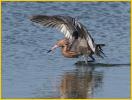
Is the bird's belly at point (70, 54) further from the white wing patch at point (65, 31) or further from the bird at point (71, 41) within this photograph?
the white wing patch at point (65, 31)

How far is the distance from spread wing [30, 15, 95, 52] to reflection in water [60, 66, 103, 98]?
672mm

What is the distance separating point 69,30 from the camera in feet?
47.6

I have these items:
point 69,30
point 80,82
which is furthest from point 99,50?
point 80,82

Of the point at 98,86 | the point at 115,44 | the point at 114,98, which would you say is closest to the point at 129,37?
the point at 115,44

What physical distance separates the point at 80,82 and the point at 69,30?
2.38 m

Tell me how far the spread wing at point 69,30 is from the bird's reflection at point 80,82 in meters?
0.67

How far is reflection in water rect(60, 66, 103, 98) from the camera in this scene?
1139 centimetres

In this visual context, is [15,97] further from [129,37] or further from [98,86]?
[129,37]

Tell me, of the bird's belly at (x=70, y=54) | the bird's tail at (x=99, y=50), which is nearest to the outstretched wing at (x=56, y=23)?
the bird's belly at (x=70, y=54)

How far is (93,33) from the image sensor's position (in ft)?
58.1

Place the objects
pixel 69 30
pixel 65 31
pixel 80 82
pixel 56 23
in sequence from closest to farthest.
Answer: pixel 80 82 < pixel 69 30 < pixel 65 31 < pixel 56 23

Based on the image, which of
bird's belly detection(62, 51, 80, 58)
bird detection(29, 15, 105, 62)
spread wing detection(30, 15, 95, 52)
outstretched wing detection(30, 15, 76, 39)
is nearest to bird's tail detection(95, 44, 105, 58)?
bird detection(29, 15, 105, 62)

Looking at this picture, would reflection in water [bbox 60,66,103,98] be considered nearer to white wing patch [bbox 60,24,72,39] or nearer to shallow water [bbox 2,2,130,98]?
shallow water [bbox 2,2,130,98]

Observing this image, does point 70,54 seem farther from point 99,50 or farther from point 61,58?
point 99,50
